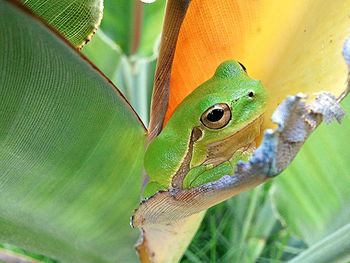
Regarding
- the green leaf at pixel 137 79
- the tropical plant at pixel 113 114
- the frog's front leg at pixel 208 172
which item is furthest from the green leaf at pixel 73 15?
the green leaf at pixel 137 79

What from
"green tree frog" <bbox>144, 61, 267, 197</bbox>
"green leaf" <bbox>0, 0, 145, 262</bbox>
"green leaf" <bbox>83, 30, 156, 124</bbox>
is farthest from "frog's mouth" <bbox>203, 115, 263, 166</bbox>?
"green leaf" <bbox>83, 30, 156, 124</bbox>

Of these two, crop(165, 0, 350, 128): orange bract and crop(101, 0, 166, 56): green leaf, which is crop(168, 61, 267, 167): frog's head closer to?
crop(165, 0, 350, 128): orange bract

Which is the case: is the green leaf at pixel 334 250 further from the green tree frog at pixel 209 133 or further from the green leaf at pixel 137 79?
the green leaf at pixel 137 79

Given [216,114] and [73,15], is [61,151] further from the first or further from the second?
[216,114]

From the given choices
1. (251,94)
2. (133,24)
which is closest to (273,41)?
(251,94)

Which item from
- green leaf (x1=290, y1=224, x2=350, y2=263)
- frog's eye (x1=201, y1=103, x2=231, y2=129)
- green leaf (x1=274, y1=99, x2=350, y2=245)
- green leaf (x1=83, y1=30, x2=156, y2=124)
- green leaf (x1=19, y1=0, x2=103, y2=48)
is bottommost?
green leaf (x1=290, y1=224, x2=350, y2=263)
